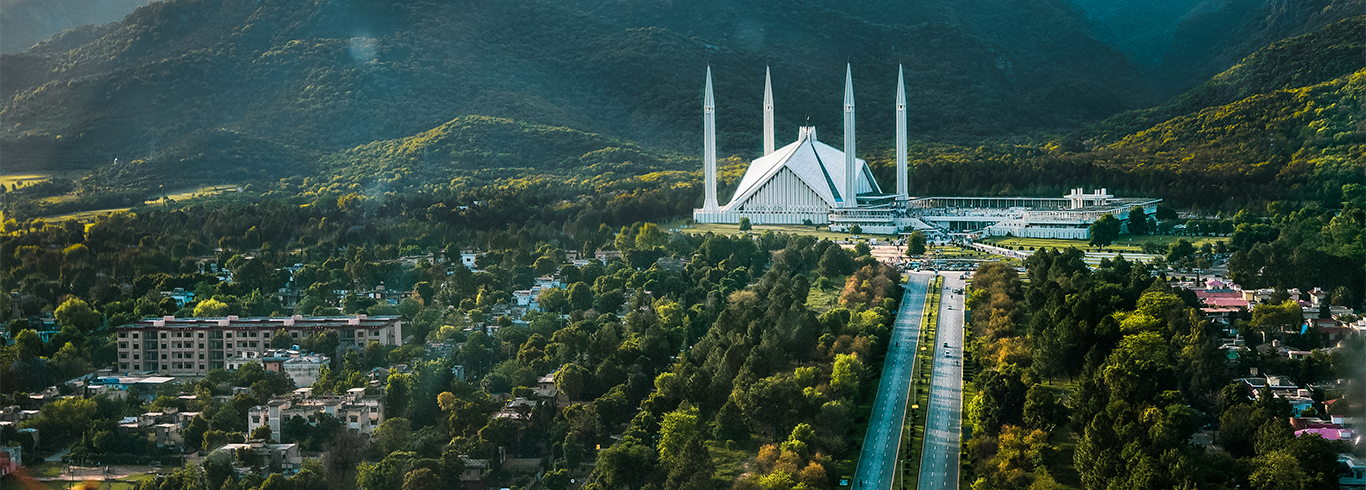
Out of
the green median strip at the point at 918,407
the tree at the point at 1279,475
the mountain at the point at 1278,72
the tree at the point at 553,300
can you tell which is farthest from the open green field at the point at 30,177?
the tree at the point at 1279,475

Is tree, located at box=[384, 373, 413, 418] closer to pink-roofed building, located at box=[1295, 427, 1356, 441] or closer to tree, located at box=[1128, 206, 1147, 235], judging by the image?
pink-roofed building, located at box=[1295, 427, 1356, 441]

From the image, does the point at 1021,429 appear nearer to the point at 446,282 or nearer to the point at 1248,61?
the point at 446,282

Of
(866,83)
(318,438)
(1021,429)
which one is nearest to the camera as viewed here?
(1021,429)

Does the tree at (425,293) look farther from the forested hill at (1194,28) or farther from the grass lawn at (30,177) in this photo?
the forested hill at (1194,28)

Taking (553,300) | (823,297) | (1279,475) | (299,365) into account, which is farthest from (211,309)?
(1279,475)

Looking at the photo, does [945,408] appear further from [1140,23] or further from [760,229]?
[1140,23]

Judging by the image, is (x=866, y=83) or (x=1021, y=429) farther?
(x=866, y=83)

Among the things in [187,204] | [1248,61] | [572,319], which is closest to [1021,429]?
[572,319]
